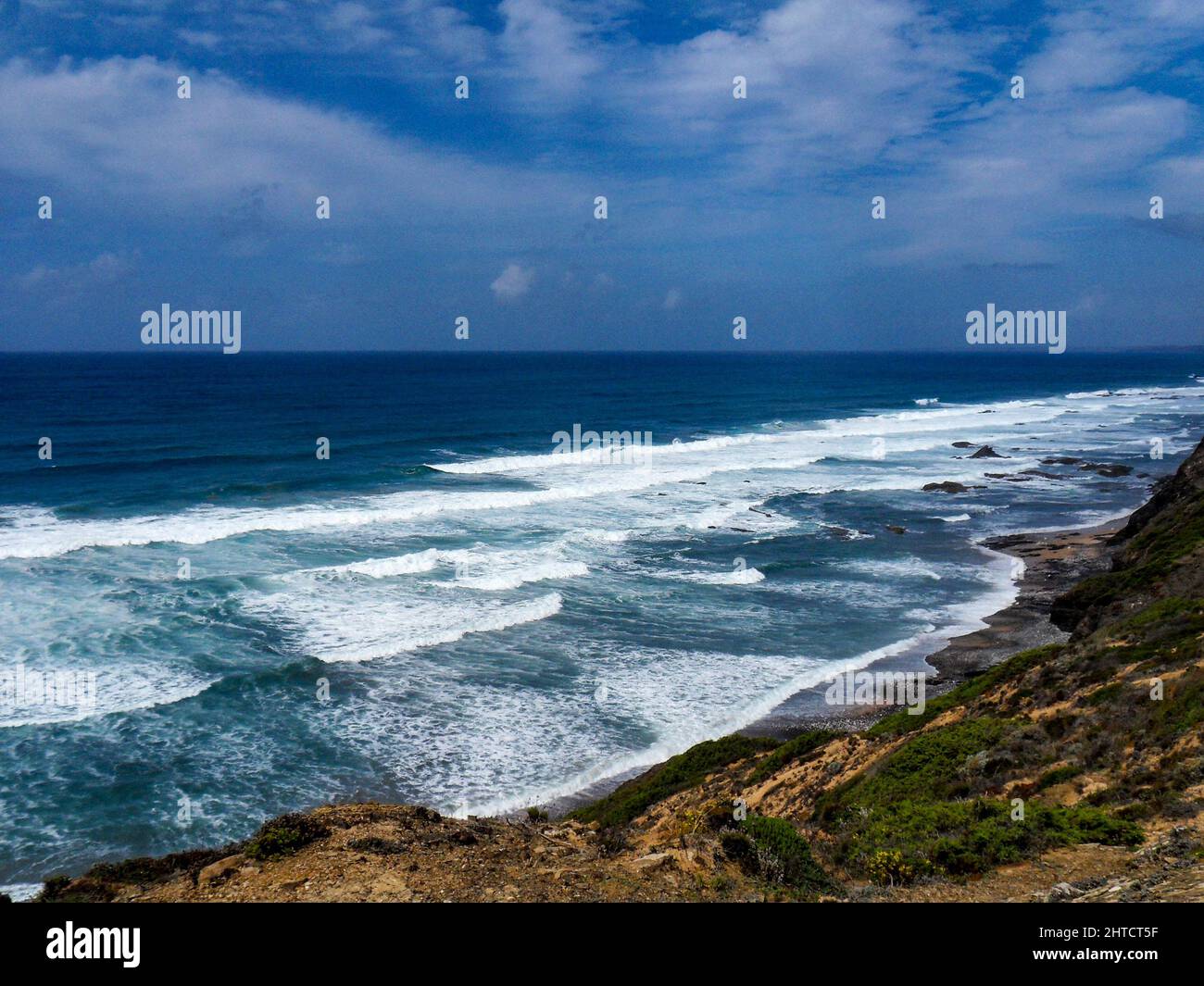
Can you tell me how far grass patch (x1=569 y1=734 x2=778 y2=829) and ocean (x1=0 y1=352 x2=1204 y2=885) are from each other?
1586 mm

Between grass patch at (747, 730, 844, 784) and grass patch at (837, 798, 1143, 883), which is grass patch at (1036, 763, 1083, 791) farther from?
grass patch at (747, 730, 844, 784)

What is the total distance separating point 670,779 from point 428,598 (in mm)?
13437

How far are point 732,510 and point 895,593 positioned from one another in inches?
513

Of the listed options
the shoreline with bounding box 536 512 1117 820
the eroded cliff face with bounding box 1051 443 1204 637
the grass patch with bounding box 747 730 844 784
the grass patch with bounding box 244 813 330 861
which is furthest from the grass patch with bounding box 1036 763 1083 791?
the grass patch with bounding box 244 813 330 861

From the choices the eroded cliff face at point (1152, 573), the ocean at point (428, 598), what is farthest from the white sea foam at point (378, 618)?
the eroded cliff face at point (1152, 573)

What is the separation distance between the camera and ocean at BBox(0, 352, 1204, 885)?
52.9 ft

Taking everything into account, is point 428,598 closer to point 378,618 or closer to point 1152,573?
point 378,618

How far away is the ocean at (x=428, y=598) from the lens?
52.9 ft

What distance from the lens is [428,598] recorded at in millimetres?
25969

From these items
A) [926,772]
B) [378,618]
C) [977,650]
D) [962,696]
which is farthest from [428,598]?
[926,772]

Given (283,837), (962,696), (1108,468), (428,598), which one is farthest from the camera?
(1108,468)
